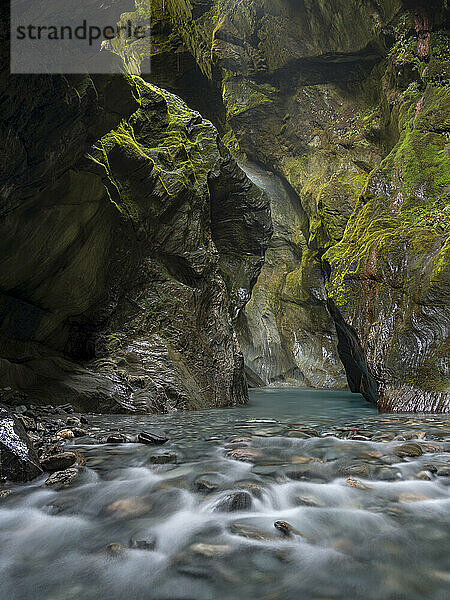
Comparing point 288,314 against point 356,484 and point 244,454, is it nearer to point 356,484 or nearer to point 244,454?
point 244,454

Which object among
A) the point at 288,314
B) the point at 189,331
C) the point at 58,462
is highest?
the point at 288,314

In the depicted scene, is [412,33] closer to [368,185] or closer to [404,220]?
[368,185]

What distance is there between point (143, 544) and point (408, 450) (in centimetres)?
220

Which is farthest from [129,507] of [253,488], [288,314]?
[288,314]

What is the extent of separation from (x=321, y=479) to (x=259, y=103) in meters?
25.1

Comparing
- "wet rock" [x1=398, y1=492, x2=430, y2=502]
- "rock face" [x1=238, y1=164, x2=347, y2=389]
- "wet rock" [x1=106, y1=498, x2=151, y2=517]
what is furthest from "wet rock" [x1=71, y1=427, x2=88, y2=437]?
"rock face" [x1=238, y1=164, x2=347, y2=389]

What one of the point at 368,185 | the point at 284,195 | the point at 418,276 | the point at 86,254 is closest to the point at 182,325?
the point at 86,254

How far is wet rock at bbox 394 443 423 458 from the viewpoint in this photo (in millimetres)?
3082

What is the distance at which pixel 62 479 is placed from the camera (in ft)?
8.00

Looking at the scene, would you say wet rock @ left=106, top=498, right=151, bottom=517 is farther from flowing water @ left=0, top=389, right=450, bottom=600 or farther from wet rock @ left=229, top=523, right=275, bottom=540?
wet rock @ left=229, top=523, right=275, bottom=540

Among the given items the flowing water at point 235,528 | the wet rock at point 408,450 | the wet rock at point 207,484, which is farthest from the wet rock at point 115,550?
the wet rock at point 408,450

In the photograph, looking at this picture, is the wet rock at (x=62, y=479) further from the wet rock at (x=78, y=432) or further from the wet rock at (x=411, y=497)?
the wet rock at (x=411, y=497)

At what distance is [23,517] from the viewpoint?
6.66 feet

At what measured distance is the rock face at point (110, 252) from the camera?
453cm
